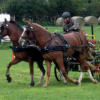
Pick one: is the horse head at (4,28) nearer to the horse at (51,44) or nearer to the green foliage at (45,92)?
the horse at (51,44)

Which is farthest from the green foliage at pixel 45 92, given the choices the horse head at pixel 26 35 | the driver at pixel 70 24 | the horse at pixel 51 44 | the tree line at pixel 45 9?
the tree line at pixel 45 9

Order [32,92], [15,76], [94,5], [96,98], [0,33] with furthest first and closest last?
[94,5] < [15,76] < [0,33] < [32,92] < [96,98]

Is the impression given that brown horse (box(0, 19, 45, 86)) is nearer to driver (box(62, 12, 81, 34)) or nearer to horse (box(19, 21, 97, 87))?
horse (box(19, 21, 97, 87))

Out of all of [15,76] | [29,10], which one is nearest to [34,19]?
[29,10]

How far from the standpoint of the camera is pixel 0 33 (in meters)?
12.6

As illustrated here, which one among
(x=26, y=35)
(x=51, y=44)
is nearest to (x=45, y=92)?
(x=51, y=44)

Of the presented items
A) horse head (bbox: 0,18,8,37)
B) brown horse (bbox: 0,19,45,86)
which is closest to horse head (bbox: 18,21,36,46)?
brown horse (bbox: 0,19,45,86)

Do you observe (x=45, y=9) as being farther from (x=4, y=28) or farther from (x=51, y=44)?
(x=51, y=44)

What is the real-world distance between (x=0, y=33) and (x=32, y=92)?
281cm

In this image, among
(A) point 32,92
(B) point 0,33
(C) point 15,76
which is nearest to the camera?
(A) point 32,92

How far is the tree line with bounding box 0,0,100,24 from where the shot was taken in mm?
50469

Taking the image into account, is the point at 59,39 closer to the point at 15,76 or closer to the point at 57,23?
the point at 15,76

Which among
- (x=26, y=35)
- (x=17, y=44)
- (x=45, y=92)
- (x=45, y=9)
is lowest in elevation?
(x=45, y=92)

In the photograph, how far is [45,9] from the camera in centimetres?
5347
